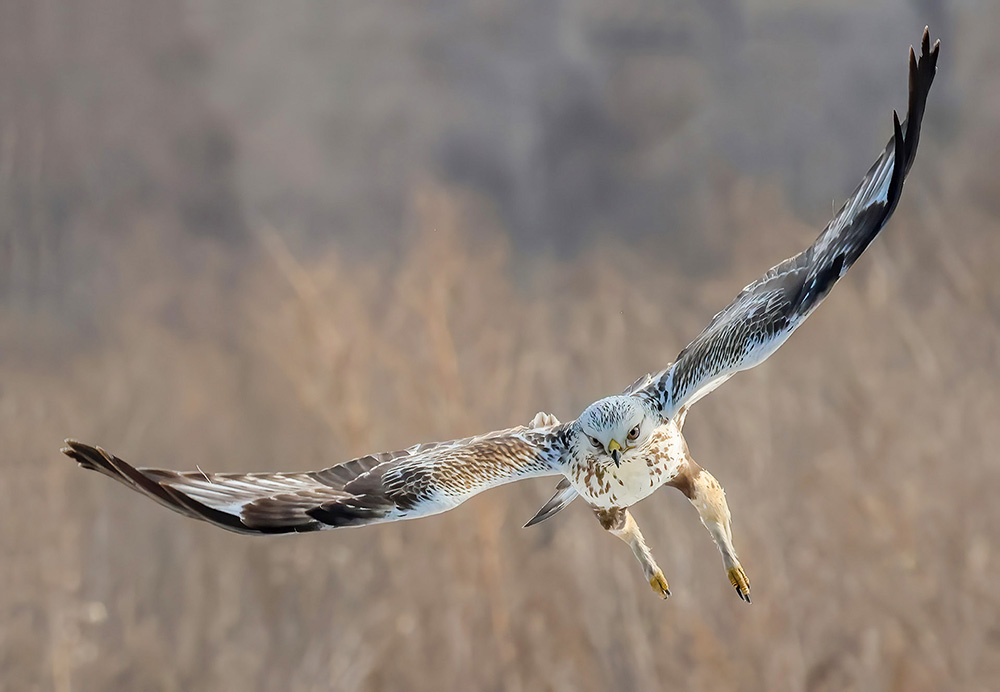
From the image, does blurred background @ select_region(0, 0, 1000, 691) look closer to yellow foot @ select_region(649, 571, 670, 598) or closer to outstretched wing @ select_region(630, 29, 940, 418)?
yellow foot @ select_region(649, 571, 670, 598)

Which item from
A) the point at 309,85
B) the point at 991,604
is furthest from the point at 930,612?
the point at 309,85

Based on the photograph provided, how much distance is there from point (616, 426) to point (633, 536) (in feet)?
1.33

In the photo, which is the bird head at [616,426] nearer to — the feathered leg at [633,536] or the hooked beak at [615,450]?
the hooked beak at [615,450]

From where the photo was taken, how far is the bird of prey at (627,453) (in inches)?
74.1

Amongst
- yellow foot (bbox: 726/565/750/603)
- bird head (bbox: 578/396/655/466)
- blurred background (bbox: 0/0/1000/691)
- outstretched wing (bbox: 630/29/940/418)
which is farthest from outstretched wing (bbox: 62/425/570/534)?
blurred background (bbox: 0/0/1000/691)

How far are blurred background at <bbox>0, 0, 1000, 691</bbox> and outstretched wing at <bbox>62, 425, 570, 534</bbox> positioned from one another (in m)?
2.35

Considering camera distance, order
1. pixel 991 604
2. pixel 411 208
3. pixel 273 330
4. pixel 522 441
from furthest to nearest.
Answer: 1. pixel 411 208
2. pixel 273 330
3. pixel 991 604
4. pixel 522 441

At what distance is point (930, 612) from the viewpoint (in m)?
4.27

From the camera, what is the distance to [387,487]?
211cm

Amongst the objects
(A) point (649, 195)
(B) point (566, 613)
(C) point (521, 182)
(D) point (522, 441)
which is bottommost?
(D) point (522, 441)

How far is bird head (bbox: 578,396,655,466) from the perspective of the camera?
188 centimetres

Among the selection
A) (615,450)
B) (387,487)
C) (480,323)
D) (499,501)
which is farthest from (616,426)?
(480,323)

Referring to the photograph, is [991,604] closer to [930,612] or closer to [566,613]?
[930,612]

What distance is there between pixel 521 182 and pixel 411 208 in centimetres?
→ 65
